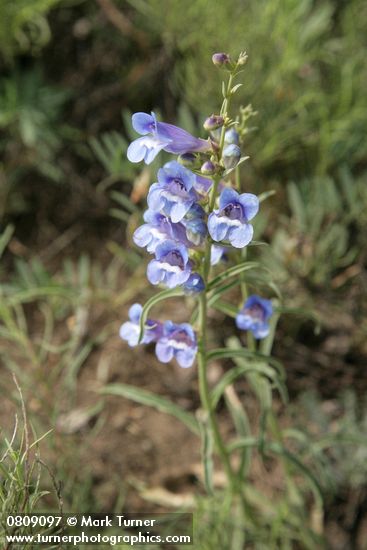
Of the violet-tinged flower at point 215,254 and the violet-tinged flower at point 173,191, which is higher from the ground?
the violet-tinged flower at point 215,254

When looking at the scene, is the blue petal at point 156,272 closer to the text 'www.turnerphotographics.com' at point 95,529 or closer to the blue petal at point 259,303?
the blue petal at point 259,303

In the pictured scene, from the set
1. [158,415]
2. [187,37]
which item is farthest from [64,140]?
[158,415]

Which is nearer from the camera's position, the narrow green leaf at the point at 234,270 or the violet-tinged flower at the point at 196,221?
the violet-tinged flower at the point at 196,221

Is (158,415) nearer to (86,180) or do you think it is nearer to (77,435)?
(77,435)

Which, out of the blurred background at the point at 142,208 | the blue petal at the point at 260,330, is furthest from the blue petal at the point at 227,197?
the blurred background at the point at 142,208

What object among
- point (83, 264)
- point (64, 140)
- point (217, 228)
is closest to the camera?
point (217, 228)
